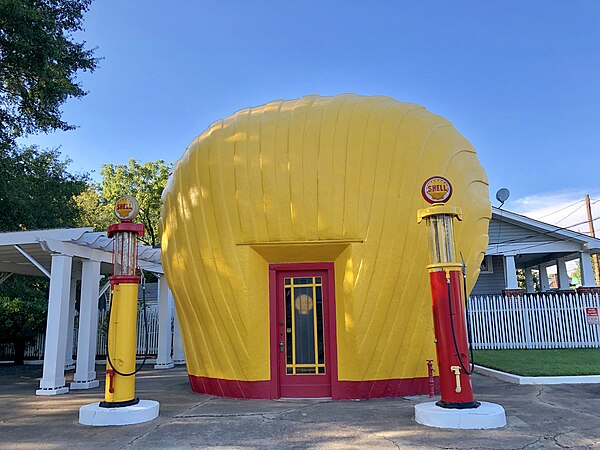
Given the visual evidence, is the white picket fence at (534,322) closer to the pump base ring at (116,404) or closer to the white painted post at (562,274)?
the white painted post at (562,274)

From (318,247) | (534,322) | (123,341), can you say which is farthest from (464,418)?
(534,322)

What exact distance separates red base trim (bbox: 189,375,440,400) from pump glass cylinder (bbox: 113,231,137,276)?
2.44 meters

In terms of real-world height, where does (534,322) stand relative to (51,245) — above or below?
below

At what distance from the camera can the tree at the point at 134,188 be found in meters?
29.2

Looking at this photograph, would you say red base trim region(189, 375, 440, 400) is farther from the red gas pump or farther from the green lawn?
the green lawn

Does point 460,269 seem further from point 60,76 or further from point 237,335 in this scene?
point 60,76

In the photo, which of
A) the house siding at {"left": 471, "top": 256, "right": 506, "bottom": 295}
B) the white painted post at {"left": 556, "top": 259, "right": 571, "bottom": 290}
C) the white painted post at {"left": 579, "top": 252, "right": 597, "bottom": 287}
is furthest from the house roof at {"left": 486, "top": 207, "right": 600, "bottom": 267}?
the white painted post at {"left": 556, "top": 259, "right": 571, "bottom": 290}

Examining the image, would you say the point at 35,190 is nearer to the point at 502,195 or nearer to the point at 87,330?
the point at 87,330

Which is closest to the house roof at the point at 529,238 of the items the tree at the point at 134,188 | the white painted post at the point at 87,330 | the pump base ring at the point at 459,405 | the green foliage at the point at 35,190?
the pump base ring at the point at 459,405

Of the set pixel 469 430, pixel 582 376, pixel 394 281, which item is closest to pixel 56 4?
pixel 394 281

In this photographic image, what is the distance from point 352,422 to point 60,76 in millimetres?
13225

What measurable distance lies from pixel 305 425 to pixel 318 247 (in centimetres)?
267

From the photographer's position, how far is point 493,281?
1934 cm

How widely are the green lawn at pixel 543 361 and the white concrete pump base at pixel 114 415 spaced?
23.1ft
